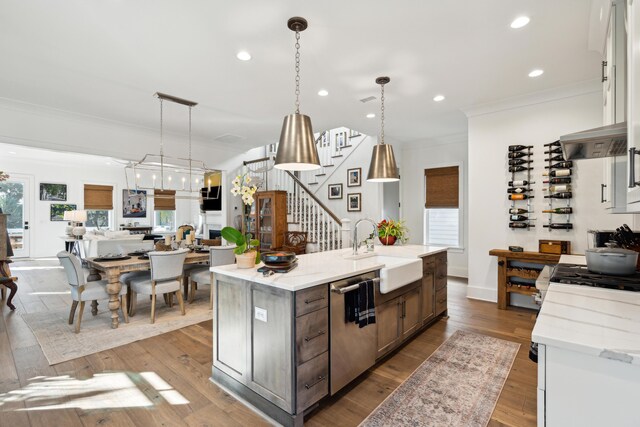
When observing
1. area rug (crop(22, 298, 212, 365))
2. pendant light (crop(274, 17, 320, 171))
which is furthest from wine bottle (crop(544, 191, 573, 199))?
area rug (crop(22, 298, 212, 365))

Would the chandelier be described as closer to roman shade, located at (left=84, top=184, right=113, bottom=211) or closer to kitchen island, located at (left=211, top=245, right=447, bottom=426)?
roman shade, located at (left=84, top=184, right=113, bottom=211)

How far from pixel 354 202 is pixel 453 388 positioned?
4270mm

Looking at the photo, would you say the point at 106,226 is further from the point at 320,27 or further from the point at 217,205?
the point at 320,27

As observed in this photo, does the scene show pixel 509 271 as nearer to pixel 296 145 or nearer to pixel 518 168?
pixel 518 168

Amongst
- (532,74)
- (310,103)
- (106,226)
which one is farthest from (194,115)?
(106,226)

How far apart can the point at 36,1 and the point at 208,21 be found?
1.26 m

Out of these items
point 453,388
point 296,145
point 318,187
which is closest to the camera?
point 296,145

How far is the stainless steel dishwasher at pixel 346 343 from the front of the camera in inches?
84.1

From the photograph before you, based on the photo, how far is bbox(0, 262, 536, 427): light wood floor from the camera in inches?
79.4

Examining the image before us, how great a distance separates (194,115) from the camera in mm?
4992

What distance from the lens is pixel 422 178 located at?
21.9 ft

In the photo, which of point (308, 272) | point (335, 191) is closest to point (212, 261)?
point (308, 272)

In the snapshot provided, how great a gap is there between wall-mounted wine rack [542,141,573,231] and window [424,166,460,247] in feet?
7.07

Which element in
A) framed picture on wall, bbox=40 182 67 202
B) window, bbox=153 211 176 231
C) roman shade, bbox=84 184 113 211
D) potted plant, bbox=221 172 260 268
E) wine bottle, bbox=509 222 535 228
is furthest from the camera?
window, bbox=153 211 176 231
